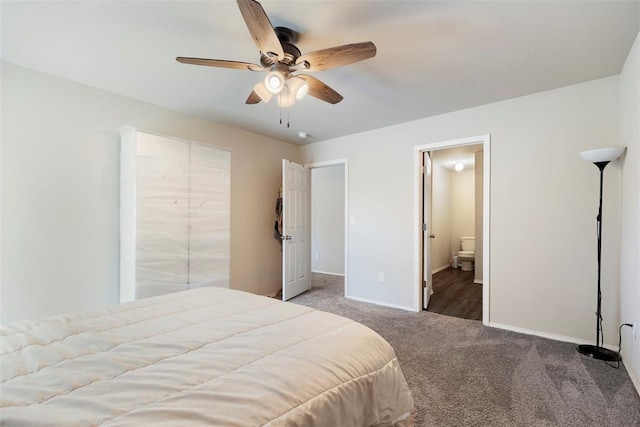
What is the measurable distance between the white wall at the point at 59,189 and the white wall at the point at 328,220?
11.6 feet

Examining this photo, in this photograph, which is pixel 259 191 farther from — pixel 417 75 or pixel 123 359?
pixel 123 359

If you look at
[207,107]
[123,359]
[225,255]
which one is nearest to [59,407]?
[123,359]

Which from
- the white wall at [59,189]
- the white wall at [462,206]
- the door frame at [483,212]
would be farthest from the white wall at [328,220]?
the white wall at [59,189]

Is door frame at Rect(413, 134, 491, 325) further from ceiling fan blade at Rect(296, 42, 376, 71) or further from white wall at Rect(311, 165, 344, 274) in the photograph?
white wall at Rect(311, 165, 344, 274)

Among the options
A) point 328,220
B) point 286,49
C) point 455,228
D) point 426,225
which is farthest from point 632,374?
point 455,228

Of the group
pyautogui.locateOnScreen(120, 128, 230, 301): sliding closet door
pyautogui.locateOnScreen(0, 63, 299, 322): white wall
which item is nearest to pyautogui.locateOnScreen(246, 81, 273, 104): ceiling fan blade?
pyautogui.locateOnScreen(120, 128, 230, 301): sliding closet door

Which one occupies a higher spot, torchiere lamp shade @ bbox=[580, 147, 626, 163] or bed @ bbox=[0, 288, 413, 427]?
torchiere lamp shade @ bbox=[580, 147, 626, 163]

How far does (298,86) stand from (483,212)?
2.42m

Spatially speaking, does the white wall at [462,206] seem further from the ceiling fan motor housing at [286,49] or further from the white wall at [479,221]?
the ceiling fan motor housing at [286,49]

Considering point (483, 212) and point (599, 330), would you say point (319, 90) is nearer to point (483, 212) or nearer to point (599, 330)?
point (483, 212)

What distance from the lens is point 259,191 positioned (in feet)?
13.7

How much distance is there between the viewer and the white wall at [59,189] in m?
2.23

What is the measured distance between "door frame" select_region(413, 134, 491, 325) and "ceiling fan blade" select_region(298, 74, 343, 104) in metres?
1.78

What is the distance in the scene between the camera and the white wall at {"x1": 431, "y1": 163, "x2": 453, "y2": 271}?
19.6 feet
